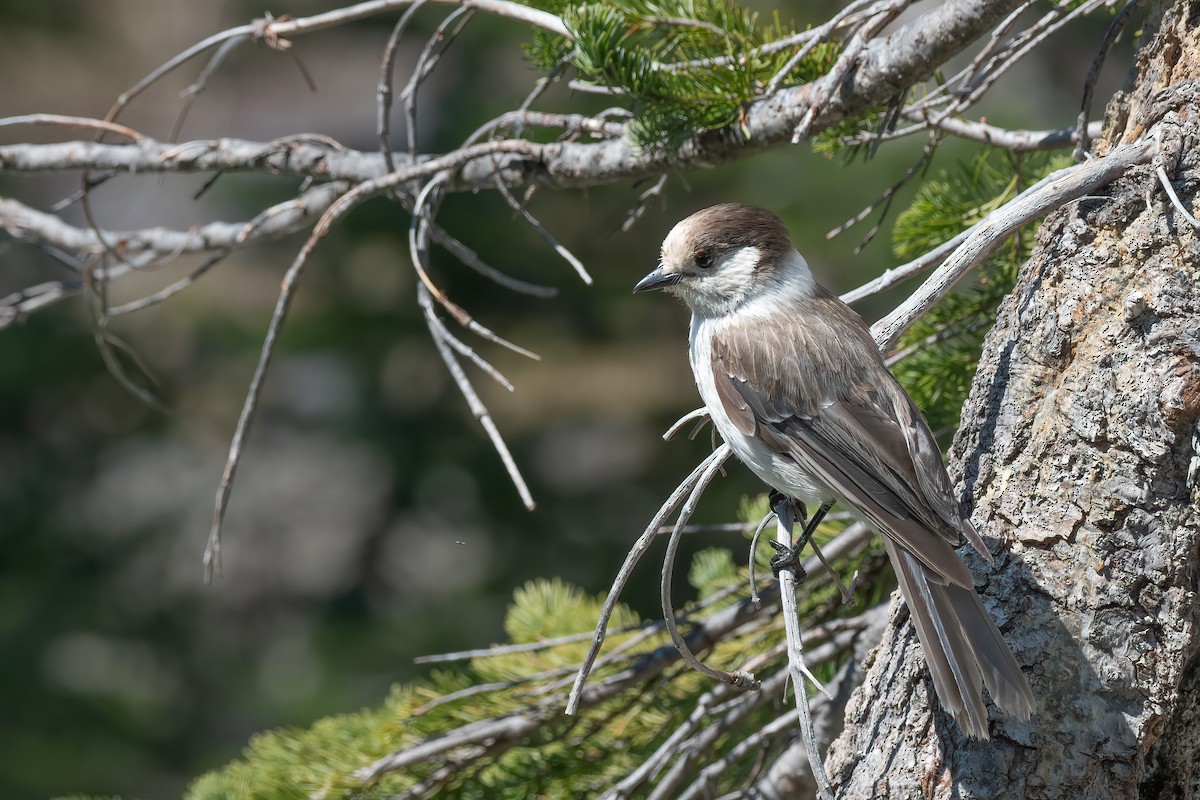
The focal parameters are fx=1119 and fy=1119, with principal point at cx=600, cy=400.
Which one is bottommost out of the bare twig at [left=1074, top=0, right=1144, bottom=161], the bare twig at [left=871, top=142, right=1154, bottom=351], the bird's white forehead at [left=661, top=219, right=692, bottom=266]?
the bare twig at [left=871, top=142, right=1154, bottom=351]

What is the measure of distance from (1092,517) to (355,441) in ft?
18.0

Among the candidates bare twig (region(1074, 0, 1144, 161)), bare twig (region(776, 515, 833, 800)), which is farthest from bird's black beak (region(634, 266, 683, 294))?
bare twig (region(776, 515, 833, 800))

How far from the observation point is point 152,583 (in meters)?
6.97

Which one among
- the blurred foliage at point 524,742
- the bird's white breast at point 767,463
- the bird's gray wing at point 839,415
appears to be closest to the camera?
the bird's gray wing at point 839,415

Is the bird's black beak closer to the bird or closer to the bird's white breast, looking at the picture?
the bird

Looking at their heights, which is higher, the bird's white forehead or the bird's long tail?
the bird's white forehead

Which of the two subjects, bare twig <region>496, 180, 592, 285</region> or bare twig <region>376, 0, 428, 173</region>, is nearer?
bare twig <region>496, 180, 592, 285</region>

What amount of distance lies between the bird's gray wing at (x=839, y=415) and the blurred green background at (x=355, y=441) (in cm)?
313

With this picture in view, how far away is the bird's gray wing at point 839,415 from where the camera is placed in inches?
92.7

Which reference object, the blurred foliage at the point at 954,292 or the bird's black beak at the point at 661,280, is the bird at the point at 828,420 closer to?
the bird's black beak at the point at 661,280

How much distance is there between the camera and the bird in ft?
6.28

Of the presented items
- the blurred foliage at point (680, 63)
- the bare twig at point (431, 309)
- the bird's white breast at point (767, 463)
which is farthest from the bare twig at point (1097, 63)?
the bare twig at point (431, 309)

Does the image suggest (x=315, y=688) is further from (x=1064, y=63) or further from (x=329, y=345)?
(x=1064, y=63)

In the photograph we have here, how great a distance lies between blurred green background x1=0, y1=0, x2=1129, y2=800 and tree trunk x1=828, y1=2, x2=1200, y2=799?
391 cm
